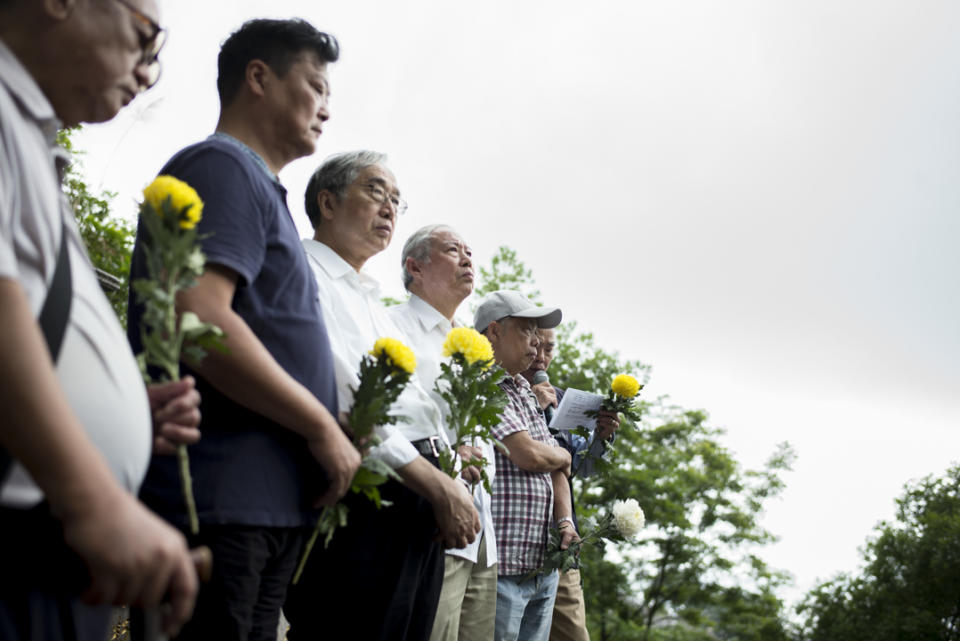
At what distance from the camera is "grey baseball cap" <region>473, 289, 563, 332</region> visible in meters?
4.91

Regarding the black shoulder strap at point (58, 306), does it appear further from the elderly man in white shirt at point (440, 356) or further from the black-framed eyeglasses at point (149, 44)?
the elderly man in white shirt at point (440, 356)

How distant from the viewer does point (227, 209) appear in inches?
78.7

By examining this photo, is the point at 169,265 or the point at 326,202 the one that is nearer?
the point at 169,265

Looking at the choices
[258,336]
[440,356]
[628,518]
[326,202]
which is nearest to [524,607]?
[628,518]

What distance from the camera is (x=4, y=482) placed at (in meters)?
1.16

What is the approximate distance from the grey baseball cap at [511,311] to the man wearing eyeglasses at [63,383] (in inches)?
137

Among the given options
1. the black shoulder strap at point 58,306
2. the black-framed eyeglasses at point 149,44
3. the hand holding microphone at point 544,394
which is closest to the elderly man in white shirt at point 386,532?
the black-framed eyeglasses at point 149,44

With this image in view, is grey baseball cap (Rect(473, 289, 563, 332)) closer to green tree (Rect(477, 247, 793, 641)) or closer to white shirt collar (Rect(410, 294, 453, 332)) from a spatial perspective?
white shirt collar (Rect(410, 294, 453, 332))

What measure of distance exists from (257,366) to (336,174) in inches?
66.2

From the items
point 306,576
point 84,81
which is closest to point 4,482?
point 84,81

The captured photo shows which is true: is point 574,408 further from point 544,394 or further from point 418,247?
point 418,247

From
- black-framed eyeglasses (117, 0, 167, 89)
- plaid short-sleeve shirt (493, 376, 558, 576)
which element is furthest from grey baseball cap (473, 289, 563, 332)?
black-framed eyeglasses (117, 0, 167, 89)

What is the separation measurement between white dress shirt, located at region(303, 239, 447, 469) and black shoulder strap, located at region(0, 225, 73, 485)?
1220 mm

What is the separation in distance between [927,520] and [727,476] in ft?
19.1
